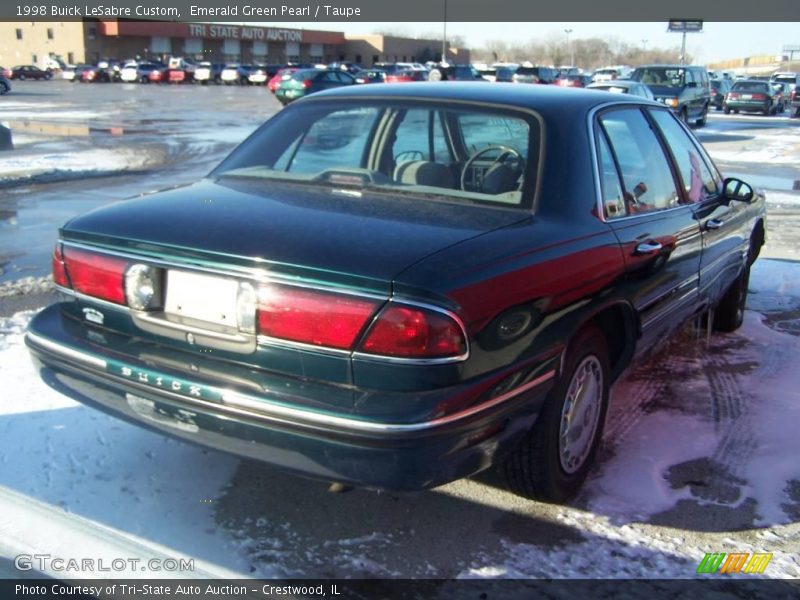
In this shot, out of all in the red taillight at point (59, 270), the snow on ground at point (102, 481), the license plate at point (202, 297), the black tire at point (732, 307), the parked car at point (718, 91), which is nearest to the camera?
the license plate at point (202, 297)

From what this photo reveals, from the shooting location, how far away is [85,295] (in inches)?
122

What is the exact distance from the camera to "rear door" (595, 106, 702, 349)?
3.51 metres

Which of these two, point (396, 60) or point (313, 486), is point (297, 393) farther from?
point (396, 60)

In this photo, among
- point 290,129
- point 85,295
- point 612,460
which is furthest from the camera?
point 290,129

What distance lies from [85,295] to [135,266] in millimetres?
344

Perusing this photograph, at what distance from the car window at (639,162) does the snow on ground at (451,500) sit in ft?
3.62

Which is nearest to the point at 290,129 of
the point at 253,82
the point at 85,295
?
the point at 85,295

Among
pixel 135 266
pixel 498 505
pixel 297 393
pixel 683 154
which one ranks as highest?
pixel 683 154

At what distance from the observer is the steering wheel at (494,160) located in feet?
11.2

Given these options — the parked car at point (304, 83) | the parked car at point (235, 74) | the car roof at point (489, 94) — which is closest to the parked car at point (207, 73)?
the parked car at point (235, 74)

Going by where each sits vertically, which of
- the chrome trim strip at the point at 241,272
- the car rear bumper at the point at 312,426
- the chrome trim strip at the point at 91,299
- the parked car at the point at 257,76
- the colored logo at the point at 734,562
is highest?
the parked car at the point at 257,76

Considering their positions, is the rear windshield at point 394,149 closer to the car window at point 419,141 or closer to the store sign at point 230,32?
the car window at point 419,141

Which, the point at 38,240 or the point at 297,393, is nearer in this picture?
the point at 297,393

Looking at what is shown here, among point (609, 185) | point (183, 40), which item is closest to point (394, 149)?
point (609, 185)
